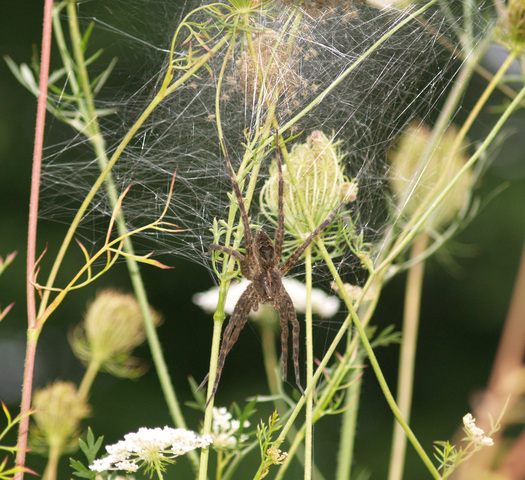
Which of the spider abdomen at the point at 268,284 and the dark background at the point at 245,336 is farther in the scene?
the dark background at the point at 245,336

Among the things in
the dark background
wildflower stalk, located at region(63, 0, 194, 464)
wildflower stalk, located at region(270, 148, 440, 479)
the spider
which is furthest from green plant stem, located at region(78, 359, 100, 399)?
the dark background

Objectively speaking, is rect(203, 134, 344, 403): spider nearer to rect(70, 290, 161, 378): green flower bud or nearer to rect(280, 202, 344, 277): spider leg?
rect(280, 202, 344, 277): spider leg

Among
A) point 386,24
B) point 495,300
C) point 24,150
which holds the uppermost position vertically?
point 386,24

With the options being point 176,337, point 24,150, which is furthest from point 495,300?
point 24,150

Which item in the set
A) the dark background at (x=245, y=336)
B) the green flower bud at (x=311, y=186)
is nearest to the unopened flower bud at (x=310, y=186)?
the green flower bud at (x=311, y=186)

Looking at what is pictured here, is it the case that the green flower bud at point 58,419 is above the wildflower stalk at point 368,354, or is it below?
below

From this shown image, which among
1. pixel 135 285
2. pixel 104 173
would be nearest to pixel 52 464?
pixel 135 285

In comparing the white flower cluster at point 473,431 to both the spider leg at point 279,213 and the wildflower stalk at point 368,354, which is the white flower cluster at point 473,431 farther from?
the spider leg at point 279,213

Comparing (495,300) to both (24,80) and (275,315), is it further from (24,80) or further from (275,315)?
(24,80)
